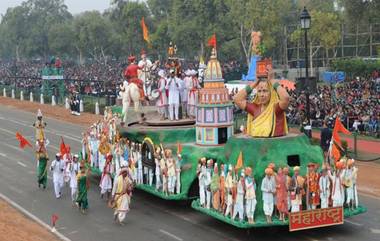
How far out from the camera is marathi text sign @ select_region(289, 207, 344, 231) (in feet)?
49.8

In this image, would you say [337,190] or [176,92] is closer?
[337,190]

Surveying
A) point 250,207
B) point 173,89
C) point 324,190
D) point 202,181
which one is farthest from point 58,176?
point 324,190

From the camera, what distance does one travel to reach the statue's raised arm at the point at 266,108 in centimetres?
1662

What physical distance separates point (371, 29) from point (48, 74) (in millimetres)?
29369

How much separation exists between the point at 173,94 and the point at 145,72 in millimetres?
3282

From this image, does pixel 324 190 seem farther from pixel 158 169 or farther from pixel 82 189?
pixel 82 189

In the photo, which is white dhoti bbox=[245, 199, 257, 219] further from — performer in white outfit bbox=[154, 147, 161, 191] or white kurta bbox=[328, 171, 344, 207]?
performer in white outfit bbox=[154, 147, 161, 191]

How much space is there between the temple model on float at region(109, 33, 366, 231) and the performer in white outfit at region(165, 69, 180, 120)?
223 cm

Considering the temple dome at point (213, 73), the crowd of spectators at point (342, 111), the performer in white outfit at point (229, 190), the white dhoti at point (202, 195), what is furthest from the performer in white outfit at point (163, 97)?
the crowd of spectators at point (342, 111)

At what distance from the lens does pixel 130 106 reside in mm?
23094

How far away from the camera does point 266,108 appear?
16828mm

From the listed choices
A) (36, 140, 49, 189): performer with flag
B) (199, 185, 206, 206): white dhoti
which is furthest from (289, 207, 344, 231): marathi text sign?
(36, 140, 49, 189): performer with flag

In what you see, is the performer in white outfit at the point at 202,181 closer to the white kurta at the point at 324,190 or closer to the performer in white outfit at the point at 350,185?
the white kurta at the point at 324,190

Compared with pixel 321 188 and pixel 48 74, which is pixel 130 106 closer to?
pixel 321 188
